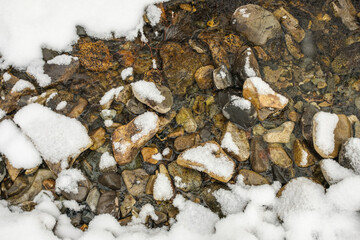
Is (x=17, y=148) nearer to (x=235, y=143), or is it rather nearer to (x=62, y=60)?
(x=62, y=60)

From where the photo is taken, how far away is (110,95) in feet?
8.91

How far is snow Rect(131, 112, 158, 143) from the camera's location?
2.53 meters

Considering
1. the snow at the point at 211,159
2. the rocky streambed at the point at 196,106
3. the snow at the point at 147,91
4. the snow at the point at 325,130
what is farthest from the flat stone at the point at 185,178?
the snow at the point at 325,130

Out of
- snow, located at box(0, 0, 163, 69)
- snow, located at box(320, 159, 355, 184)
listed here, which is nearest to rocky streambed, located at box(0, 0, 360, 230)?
snow, located at box(320, 159, 355, 184)

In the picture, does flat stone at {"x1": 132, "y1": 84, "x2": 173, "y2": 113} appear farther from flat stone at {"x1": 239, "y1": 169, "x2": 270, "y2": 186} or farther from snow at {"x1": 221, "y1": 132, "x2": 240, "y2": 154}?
flat stone at {"x1": 239, "y1": 169, "x2": 270, "y2": 186}

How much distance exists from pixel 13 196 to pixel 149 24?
2.47 metres

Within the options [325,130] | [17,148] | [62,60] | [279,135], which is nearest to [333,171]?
[325,130]

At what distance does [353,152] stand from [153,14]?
8.79ft

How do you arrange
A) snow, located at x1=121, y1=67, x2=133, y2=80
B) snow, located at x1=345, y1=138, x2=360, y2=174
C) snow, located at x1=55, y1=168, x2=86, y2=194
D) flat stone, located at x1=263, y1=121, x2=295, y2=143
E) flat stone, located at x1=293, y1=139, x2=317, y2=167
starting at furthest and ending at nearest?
1. snow, located at x1=121, y1=67, x2=133, y2=80
2. flat stone, located at x1=263, y1=121, x2=295, y2=143
3. flat stone, located at x1=293, y1=139, x2=317, y2=167
4. snow, located at x1=55, y1=168, x2=86, y2=194
5. snow, located at x1=345, y1=138, x2=360, y2=174

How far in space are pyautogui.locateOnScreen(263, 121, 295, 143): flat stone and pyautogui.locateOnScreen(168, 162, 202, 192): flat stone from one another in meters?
0.91

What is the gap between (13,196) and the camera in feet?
8.11

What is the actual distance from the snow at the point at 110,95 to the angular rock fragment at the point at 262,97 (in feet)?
4.80

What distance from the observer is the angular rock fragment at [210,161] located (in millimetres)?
2475

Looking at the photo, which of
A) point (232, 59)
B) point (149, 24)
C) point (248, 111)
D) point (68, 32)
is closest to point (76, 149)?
point (68, 32)
